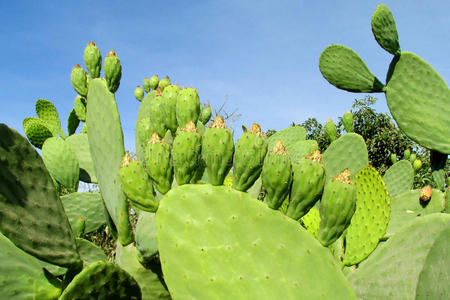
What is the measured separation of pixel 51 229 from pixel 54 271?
38 cm

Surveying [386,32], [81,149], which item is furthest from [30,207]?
[386,32]

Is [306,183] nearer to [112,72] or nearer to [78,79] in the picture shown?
[112,72]

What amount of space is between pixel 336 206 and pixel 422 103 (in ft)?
5.48

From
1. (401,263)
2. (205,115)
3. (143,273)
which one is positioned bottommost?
(401,263)

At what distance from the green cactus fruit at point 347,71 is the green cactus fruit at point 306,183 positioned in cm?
155

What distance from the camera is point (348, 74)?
2.70 m

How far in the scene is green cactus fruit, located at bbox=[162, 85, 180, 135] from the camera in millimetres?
1697

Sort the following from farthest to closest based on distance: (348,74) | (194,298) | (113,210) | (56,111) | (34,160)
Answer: (56,111) → (348,74) → (113,210) → (34,160) → (194,298)

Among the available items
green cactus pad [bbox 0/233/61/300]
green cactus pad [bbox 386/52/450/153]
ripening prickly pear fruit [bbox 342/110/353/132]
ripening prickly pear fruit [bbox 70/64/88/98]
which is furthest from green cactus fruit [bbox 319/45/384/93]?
green cactus pad [bbox 0/233/61/300]

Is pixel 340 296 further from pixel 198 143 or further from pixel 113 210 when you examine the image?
pixel 113 210

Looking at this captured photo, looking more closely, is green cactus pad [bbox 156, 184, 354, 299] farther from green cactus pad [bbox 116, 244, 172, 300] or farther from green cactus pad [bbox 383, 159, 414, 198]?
green cactus pad [bbox 383, 159, 414, 198]

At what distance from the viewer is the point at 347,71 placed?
2695mm

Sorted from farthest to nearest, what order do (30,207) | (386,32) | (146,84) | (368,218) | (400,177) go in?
(146,84), (400,177), (386,32), (368,218), (30,207)

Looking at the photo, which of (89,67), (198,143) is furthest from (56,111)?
(198,143)
